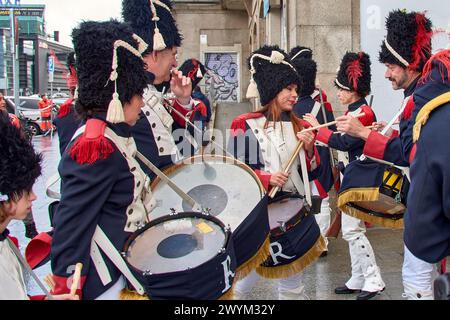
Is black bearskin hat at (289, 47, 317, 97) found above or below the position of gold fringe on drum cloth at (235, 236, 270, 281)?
above

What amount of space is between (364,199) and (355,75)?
78.1 inches

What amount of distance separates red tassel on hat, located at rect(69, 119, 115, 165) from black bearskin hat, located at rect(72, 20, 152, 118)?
7.4 inches

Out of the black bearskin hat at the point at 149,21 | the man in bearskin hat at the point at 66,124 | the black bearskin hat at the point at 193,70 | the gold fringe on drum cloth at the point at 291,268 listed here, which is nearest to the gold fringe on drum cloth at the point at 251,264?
the gold fringe on drum cloth at the point at 291,268

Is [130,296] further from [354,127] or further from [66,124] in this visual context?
[66,124]

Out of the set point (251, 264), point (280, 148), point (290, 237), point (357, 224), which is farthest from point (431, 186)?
point (357, 224)

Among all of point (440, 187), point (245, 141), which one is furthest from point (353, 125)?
point (440, 187)

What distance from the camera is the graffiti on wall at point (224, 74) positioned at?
1055 inches

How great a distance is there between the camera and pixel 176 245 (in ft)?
8.02

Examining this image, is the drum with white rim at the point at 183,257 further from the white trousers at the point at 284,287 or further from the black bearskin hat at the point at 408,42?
the black bearskin hat at the point at 408,42

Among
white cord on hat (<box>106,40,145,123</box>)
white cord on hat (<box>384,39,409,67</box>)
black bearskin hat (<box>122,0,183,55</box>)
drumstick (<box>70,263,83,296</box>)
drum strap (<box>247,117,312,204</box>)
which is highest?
black bearskin hat (<box>122,0,183,55</box>)

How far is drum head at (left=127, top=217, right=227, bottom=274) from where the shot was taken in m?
2.32

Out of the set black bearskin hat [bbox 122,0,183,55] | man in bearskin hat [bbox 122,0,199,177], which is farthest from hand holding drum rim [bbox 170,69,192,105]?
black bearskin hat [bbox 122,0,183,55]

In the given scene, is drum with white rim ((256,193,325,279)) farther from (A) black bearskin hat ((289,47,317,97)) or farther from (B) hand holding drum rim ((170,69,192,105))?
(A) black bearskin hat ((289,47,317,97))
